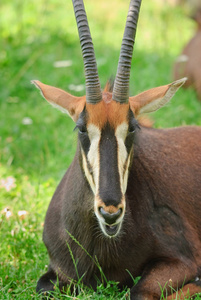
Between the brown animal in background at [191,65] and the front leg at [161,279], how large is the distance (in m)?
5.90

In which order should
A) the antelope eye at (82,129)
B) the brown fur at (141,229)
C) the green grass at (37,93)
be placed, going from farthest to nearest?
1. the green grass at (37,93)
2. the brown fur at (141,229)
3. the antelope eye at (82,129)

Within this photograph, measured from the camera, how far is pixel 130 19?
5.18 meters

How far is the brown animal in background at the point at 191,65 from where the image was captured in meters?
11.2

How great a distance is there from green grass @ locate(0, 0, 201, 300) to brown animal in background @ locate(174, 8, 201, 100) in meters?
0.27

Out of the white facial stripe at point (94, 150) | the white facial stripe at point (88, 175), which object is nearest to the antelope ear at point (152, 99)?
the white facial stripe at point (94, 150)

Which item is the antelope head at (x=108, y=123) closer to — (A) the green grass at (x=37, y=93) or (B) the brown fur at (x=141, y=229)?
(B) the brown fur at (x=141, y=229)

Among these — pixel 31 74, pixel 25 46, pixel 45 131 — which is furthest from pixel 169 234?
pixel 25 46

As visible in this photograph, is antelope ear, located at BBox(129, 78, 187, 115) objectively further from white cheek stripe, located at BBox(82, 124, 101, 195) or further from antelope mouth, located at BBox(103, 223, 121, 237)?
antelope mouth, located at BBox(103, 223, 121, 237)

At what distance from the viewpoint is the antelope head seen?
15.4 feet

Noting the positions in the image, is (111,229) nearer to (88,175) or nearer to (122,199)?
(122,199)

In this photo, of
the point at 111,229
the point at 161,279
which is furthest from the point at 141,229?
the point at 111,229

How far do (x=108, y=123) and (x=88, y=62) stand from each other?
0.63m

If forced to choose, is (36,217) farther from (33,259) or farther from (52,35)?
(52,35)

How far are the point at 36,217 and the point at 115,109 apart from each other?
233 cm
